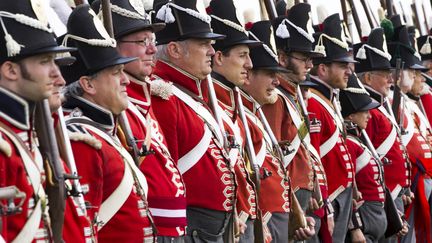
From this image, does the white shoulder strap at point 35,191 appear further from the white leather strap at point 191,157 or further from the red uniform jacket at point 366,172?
the red uniform jacket at point 366,172

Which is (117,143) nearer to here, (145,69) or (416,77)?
(145,69)

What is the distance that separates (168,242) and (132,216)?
0.54 meters

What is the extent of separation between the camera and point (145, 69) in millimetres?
5961

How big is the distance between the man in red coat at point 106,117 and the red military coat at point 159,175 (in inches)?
10.7

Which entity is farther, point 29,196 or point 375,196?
point 375,196

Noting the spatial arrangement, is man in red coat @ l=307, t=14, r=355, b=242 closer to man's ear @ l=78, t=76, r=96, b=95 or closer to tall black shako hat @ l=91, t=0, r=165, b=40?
tall black shako hat @ l=91, t=0, r=165, b=40

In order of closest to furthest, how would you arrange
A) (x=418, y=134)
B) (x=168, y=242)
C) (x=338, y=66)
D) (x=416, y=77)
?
(x=168, y=242) < (x=338, y=66) < (x=418, y=134) < (x=416, y=77)

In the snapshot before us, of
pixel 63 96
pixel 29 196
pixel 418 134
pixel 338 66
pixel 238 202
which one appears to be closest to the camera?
pixel 29 196

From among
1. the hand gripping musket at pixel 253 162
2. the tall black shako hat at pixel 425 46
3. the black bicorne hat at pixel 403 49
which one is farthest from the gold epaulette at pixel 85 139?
the tall black shako hat at pixel 425 46

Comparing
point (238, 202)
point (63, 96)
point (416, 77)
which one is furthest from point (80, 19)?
point (416, 77)

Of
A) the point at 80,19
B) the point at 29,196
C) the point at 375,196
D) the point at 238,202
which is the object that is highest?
the point at 80,19

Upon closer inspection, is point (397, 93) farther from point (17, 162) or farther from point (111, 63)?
point (17, 162)

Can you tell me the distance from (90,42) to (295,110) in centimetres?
294

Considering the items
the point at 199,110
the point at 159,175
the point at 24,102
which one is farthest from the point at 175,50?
the point at 24,102
